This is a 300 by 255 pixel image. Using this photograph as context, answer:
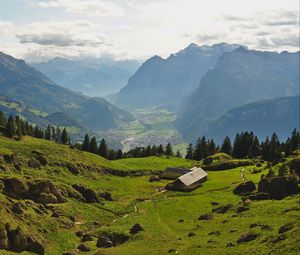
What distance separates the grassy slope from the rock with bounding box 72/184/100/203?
110 inches

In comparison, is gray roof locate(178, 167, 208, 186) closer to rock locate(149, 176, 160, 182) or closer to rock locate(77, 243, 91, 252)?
rock locate(149, 176, 160, 182)

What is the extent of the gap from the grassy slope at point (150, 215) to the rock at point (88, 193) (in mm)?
2800

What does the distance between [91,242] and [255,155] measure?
121826 millimetres

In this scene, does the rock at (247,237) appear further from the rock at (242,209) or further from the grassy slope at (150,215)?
the rock at (242,209)

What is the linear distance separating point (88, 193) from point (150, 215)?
1812cm

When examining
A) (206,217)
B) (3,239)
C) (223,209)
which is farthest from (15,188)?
(223,209)

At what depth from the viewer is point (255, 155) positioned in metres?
191

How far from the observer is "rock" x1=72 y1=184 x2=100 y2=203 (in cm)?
10819

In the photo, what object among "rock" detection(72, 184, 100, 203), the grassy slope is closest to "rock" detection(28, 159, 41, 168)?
the grassy slope

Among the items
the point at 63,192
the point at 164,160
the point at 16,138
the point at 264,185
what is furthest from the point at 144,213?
the point at 164,160

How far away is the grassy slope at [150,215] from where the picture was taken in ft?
232

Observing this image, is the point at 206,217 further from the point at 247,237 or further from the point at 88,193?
the point at 88,193

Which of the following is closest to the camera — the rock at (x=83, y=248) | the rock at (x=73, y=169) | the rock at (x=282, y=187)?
the rock at (x=83, y=248)

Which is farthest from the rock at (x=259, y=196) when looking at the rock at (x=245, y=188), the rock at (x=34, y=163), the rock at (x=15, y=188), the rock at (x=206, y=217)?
the rock at (x=34, y=163)
